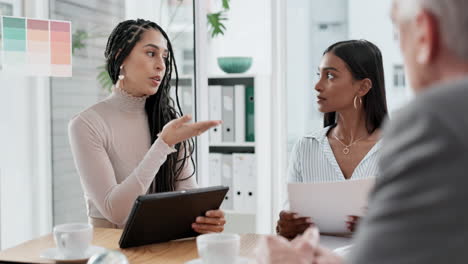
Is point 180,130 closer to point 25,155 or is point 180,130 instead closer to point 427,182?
point 25,155

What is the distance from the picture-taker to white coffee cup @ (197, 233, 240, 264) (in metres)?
1.18

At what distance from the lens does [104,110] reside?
2.09 metres

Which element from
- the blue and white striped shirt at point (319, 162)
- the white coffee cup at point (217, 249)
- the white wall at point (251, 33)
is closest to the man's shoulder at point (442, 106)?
the white coffee cup at point (217, 249)

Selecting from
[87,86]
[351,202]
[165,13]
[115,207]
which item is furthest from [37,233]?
[351,202]

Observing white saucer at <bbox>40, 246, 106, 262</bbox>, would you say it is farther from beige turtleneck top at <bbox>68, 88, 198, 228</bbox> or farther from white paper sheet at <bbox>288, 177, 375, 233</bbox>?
white paper sheet at <bbox>288, 177, 375, 233</bbox>

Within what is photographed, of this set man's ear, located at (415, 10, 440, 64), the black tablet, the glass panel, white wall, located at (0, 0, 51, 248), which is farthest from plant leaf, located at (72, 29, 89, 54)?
man's ear, located at (415, 10, 440, 64)

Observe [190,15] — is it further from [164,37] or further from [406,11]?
[406,11]

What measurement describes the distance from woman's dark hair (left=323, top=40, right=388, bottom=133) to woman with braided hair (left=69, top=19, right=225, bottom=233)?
73 centimetres

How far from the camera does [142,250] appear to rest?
1.43 m

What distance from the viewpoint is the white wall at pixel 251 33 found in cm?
411

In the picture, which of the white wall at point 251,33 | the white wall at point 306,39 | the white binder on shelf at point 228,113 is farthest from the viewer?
the white wall at point 251,33

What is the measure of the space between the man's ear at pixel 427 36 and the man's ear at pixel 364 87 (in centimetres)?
168

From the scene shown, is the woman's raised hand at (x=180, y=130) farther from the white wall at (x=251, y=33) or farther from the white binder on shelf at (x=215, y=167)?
the white wall at (x=251, y=33)

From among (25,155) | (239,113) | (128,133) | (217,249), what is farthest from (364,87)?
(239,113)
